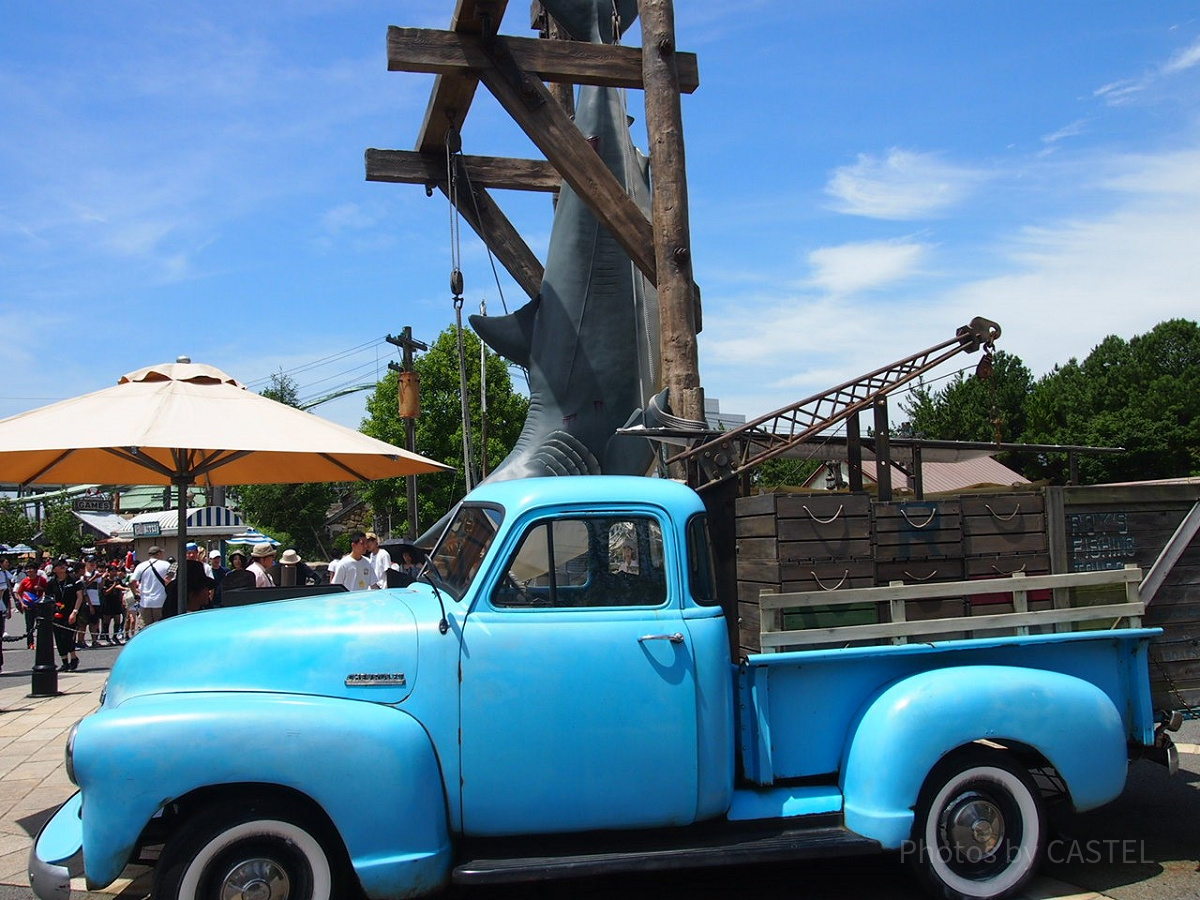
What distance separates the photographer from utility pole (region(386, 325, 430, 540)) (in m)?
13.4

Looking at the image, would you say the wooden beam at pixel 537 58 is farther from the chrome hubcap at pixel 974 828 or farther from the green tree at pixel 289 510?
the green tree at pixel 289 510

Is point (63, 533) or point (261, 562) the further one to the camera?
point (63, 533)

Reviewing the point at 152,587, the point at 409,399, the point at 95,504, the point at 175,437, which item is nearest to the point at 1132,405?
the point at 409,399

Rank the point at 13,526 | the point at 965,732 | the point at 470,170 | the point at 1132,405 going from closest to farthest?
1. the point at 965,732
2. the point at 470,170
3. the point at 1132,405
4. the point at 13,526

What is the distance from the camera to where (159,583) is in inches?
478

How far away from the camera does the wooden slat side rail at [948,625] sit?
12.6 ft

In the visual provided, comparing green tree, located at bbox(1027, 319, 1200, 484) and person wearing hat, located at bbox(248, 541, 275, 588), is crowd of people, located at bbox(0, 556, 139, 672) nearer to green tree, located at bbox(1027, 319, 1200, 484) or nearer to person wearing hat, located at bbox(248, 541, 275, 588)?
person wearing hat, located at bbox(248, 541, 275, 588)

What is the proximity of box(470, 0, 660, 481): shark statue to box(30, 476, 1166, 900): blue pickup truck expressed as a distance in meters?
3.81

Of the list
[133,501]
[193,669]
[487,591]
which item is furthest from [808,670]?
[133,501]

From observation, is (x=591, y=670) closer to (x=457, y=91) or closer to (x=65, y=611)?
(x=457, y=91)

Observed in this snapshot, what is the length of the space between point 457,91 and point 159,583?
8101mm

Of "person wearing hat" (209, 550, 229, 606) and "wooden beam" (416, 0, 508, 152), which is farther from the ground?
"wooden beam" (416, 0, 508, 152)

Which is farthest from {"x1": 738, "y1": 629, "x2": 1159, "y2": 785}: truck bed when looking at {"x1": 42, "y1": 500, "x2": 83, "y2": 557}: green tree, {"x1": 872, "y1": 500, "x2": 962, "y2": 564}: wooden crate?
{"x1": 42, "y1": 500, "x2": 83, "y2": 557}: green tree

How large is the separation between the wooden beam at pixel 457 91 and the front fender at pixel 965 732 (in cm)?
465
